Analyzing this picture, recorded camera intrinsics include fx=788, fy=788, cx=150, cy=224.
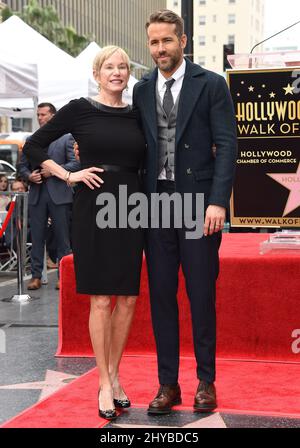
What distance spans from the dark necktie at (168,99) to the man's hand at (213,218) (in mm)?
544

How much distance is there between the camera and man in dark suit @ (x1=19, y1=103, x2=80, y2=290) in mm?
8203

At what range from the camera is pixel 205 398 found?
4035mm

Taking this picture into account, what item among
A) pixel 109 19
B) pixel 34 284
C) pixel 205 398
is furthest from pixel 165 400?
pixel 109 19

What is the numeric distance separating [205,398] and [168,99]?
1.55m

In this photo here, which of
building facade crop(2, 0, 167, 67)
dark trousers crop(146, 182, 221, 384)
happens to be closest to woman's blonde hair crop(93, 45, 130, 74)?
dark trousers crop(146, 182, 221, 384)

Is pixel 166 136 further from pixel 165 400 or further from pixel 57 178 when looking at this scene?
pixel 57 178

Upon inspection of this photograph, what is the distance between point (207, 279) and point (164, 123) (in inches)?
32.8

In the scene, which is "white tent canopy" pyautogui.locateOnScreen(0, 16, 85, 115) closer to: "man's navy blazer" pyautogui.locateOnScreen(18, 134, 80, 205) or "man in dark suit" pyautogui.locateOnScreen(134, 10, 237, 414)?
"man's navy blazer" pyautogui.locateOnScreen(18, 134, 80, 205)

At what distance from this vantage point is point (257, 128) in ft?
17.6

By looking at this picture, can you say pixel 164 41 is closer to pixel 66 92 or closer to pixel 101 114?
pixel 101 114

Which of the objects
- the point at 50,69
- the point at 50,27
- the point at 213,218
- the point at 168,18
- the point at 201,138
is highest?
the point at 50,27

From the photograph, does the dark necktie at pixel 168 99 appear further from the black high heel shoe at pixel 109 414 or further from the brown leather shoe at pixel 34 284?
the brown leather shoe at pixel 34 284

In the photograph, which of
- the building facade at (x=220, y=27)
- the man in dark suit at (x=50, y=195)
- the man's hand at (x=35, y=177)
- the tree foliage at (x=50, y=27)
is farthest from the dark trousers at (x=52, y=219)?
the building facade at (x=220, y=27)

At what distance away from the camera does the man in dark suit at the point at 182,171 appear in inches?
156
